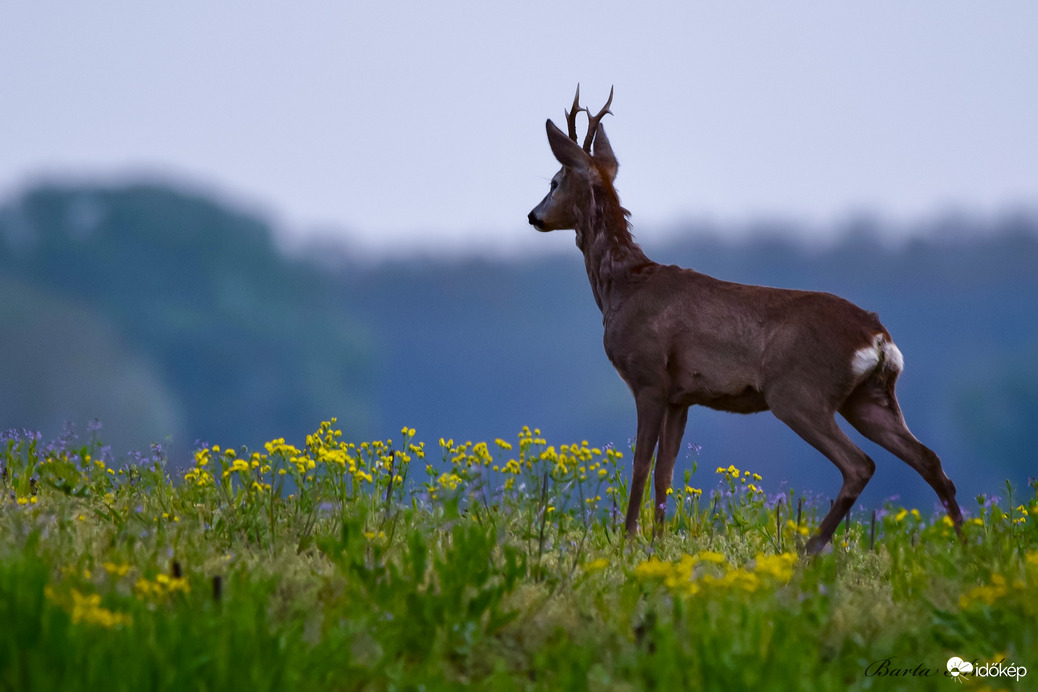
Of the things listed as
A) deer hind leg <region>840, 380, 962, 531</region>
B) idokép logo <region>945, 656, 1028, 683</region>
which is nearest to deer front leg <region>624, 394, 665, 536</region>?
deer hind leg <region>840, 380, 962, 531</region>

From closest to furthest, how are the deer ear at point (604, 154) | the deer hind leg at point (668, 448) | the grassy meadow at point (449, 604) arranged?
1. the grassy meadow at point (449, 604)
2. the deer hind leg at point (668, 448)
3. the deer ear at point (604, 154)

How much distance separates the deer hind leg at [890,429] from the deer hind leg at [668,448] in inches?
42.3

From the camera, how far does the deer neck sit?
7.01m

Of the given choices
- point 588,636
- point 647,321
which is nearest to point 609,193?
point 647,321

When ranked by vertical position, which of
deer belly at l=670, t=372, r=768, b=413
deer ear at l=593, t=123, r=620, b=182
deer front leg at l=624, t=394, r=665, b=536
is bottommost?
deer front leg at l=624, t=394, r=665, b=536

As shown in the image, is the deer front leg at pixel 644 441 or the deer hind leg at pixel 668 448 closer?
the deer front leg at pixel 644 441

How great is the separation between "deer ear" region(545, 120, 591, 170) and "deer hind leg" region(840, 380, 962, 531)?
96.0 inches

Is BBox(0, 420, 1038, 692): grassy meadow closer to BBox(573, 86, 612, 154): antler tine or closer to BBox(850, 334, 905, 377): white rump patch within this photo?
BBox(850, 334, 905, 377): white rump patch

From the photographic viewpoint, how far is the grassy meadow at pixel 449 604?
307 cm

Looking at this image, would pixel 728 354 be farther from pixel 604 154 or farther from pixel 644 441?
pixel 604 154

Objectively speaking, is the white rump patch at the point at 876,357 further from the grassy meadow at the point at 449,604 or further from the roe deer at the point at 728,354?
the grassy meadow at the point at 449,604

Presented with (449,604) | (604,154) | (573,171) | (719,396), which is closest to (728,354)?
(719,396)

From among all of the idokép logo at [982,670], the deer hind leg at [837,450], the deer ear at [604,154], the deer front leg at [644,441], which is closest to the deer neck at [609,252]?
the deer ear at [604,154]

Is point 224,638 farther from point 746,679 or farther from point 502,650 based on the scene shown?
point 746,679
